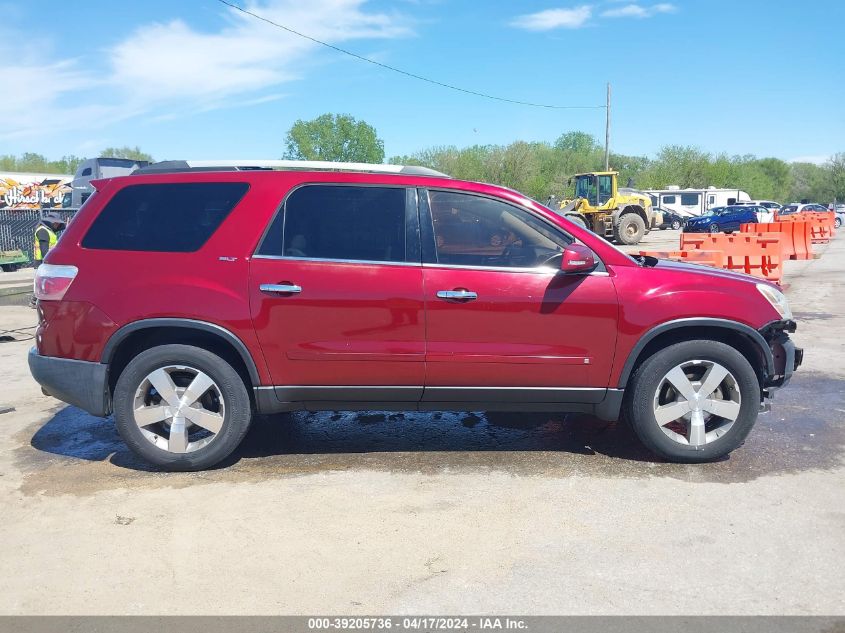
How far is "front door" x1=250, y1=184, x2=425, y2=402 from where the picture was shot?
4270 mm

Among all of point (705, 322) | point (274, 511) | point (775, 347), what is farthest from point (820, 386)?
point (274, 511)

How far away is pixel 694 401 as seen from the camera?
443 centimetres

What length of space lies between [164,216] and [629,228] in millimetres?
25480

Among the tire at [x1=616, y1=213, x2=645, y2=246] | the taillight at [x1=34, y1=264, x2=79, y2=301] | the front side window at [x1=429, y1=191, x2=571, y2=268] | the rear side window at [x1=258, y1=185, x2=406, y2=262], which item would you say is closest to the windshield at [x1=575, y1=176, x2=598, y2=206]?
the tire at [x1=616, y1=213, x2=645, y2=246]

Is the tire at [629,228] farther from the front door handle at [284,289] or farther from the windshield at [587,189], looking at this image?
the front door handle at [284,289]

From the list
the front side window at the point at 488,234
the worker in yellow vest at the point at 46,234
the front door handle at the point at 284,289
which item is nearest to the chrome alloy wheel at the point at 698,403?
the front side window at the point at 488,234

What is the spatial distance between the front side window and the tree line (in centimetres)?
5584

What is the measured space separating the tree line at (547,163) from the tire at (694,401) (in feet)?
184

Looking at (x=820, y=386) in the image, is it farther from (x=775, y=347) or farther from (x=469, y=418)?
(x=469, y=418)

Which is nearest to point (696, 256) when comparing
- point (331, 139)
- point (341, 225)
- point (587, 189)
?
point (341, 225)

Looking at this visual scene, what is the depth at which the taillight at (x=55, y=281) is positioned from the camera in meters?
4.40

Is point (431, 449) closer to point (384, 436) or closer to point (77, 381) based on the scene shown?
point (384, 436)
